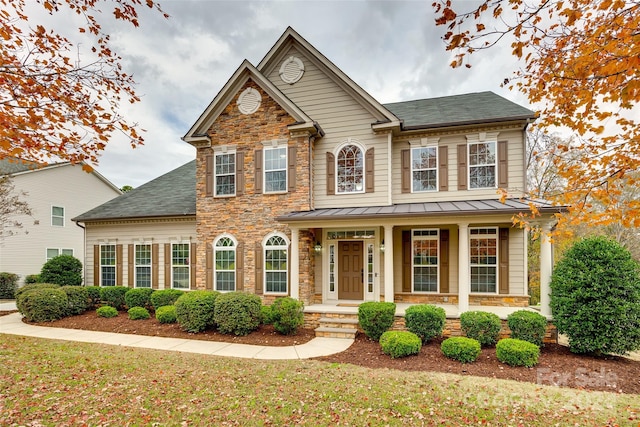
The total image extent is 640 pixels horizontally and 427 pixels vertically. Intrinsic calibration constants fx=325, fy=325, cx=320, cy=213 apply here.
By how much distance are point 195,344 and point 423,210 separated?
7.31 metres

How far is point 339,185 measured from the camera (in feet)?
37.9

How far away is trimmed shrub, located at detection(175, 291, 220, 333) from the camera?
9.54 meters

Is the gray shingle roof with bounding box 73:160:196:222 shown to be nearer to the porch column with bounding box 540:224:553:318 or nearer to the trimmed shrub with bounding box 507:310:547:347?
the trimmed shrub with bounding box 507:310:547:347

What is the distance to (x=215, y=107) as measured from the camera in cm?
1185

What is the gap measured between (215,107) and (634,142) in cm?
1141

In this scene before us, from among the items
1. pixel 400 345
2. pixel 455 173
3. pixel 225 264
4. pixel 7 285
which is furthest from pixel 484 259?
pixel 7 285

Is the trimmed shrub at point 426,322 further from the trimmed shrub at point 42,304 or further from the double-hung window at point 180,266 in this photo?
the trimmed shrub at point 42,304

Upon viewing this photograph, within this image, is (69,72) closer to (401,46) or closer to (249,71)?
(249,71)

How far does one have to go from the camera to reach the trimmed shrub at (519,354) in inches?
268

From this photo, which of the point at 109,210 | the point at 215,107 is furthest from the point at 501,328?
the point at 109,210

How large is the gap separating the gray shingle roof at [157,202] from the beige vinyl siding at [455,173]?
7936 millimetres

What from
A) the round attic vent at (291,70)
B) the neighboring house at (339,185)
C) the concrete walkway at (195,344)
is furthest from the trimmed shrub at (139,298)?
the round attic vent at (291,70)

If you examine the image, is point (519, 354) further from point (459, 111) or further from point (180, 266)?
point (180, 266)

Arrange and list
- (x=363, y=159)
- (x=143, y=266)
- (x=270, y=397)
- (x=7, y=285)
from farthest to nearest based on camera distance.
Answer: (x=7, y=285)
(x=143, y=266)
(x=363, y=159)
(x=270, y=397)
